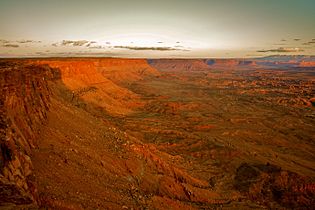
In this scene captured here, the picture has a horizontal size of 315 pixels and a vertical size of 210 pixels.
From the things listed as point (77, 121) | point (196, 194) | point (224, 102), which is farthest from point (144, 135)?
point (224, 102)

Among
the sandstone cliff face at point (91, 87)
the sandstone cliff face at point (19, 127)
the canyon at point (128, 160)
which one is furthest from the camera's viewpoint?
the sandstone cliff face at point (91, 87)

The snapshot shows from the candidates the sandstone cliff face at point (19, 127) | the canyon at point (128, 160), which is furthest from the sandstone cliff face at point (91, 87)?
the sandstone cliff face at point (19, 127)

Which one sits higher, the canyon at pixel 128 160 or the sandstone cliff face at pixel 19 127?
the sandstone cliff face at pixel 19 127

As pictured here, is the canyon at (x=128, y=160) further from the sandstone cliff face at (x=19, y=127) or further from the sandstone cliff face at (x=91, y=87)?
the sandstone cliff face at (x=91, y=87)

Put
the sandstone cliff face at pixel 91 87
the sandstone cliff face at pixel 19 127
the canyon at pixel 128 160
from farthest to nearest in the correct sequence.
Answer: the sandstone cliff face at pixel 91 87
the canyon at pixel 128 160
the sandstone cliff face at pixel 19 127

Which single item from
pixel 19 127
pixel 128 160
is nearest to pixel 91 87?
pixel 128 160

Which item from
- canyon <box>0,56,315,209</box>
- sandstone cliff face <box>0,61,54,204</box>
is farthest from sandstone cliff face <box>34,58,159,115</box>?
sandstone cliff face <box>0,61,54,204</box>

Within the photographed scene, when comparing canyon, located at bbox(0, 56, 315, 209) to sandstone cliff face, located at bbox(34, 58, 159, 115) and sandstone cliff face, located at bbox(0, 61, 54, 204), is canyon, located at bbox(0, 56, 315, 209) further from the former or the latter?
sandstone cliff face, located at bbox(34, 58, 159, 115)

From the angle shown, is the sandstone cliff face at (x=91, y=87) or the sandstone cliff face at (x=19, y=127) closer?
the sandstone cliff face at (x=19, y=127)
